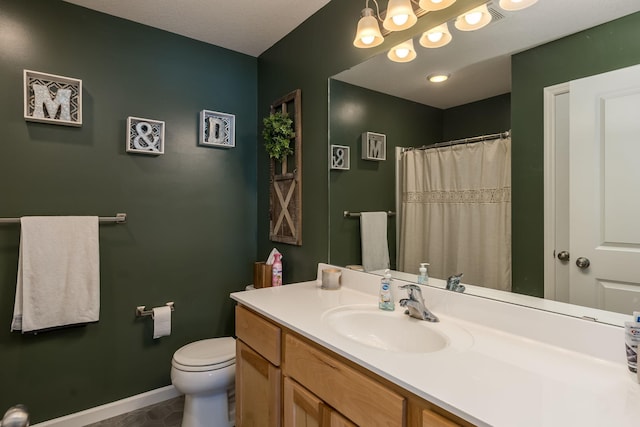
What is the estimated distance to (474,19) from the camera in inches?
49.4

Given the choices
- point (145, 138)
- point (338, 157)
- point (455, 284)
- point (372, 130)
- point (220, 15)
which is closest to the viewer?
point (455, 284)

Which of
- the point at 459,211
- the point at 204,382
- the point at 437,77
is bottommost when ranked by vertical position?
the point at 204,382

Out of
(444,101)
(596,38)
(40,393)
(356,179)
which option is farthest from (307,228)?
(40,393)

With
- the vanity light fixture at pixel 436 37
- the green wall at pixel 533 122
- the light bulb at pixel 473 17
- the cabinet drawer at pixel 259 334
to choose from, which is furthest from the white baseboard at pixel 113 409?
the light bulb at pixel 473 17

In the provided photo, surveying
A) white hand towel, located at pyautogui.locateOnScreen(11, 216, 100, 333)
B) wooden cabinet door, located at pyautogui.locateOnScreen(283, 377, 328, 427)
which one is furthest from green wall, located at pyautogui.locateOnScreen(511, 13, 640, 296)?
white hand towel, located at pyautogui.locateOnScreen(11, 216, 100, 333)

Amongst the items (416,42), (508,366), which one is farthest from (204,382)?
(416,42)

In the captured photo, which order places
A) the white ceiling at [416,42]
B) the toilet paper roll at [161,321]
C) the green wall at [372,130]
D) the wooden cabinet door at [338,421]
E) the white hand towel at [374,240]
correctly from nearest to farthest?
the wooden cabinet door at [338,421] < the white ceiling at [416,42] < the green wall at [372,130] < the white hand towel at [374,240] < the toilet paper roll at [161,321]

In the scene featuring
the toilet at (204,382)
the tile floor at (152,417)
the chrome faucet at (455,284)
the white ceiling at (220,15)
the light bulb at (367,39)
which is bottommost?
the tile floor at (152,417)

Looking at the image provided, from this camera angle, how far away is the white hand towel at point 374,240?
5.57 ft

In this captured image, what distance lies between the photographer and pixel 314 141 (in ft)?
6.68

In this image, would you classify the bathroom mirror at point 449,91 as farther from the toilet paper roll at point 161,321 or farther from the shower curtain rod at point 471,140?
the toilet paper roll at point 161,321

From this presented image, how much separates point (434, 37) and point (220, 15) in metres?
1.33

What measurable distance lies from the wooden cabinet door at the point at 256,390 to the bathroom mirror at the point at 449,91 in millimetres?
698

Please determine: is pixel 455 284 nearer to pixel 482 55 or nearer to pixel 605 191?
pixel 605 191
